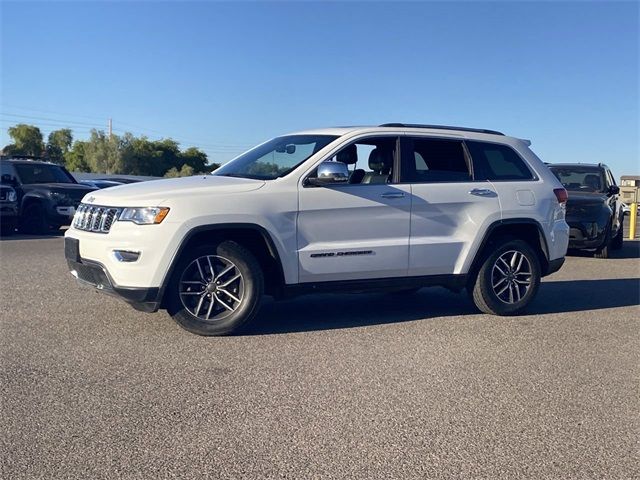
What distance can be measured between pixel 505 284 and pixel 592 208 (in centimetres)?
637

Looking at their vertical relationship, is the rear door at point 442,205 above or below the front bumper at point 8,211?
above

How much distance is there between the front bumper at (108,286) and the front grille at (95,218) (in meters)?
0.18

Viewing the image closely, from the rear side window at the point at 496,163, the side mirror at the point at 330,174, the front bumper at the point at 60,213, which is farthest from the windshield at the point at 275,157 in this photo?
the front bumper at the point at 60,213

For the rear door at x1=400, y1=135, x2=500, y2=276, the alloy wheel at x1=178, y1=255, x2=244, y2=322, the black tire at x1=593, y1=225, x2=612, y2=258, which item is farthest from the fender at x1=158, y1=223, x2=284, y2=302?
the black tire at x1=593, y1=225, x2=612, y2=258

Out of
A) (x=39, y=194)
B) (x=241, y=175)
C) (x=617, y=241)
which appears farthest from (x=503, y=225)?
(x=39, y=194)

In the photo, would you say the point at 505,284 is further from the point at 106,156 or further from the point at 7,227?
the point at 106,156

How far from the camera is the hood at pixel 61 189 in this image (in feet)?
51.6

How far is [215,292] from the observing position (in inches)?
230

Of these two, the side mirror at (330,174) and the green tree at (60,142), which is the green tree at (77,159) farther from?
the side mirror at (330,174)

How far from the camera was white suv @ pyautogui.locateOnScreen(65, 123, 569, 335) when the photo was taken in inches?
222

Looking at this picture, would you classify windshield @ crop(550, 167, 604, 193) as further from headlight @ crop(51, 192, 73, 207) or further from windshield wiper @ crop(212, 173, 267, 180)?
headlight @ crop(51, 192, 73, 207)

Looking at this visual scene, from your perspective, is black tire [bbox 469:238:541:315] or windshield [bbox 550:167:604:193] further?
windshield [bbox 550:167:604:193]

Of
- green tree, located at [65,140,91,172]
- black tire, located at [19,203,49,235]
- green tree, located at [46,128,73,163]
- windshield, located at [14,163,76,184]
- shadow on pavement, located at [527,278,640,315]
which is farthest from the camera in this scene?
green tree, located at [46,128,73,163]

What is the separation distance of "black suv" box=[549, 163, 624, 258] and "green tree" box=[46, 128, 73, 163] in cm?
7671
